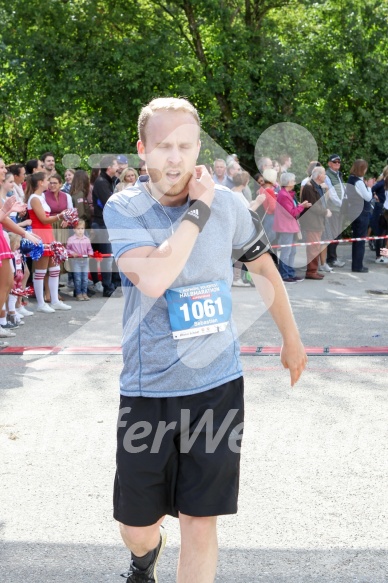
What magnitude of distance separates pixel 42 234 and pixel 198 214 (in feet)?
28.1

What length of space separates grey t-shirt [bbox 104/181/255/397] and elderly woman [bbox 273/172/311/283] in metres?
10.6

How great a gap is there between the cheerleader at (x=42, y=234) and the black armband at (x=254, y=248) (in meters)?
7.99

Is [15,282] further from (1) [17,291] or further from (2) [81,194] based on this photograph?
(2) [81,194]

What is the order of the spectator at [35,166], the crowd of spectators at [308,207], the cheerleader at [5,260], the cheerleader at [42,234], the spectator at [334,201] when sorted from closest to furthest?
the cheerleader at [5,260] → the cheerleader at [42,234] → the spectator at [35,166] → the crowd of spectators at [308,207] → the spectator at [334,201]

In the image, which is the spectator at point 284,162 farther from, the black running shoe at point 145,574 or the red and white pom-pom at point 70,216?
the black running shoe at point 145,574

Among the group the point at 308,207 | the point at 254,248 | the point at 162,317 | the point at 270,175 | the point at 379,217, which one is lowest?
the point at 379,217

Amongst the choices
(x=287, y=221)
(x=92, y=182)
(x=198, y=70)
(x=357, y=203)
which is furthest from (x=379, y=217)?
(x=92, y=182)

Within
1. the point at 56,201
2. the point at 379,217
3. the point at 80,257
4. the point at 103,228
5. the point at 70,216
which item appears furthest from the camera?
the point at 379,217

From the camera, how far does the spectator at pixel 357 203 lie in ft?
49.6

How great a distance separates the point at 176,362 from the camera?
303 cm

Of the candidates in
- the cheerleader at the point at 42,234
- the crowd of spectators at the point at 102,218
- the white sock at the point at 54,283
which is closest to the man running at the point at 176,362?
the crowd of spectators at the point at 102,218

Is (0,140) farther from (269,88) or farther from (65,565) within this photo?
(65,565)

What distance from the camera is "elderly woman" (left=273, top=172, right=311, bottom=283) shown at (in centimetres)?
1366

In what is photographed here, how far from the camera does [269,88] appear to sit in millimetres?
20734
